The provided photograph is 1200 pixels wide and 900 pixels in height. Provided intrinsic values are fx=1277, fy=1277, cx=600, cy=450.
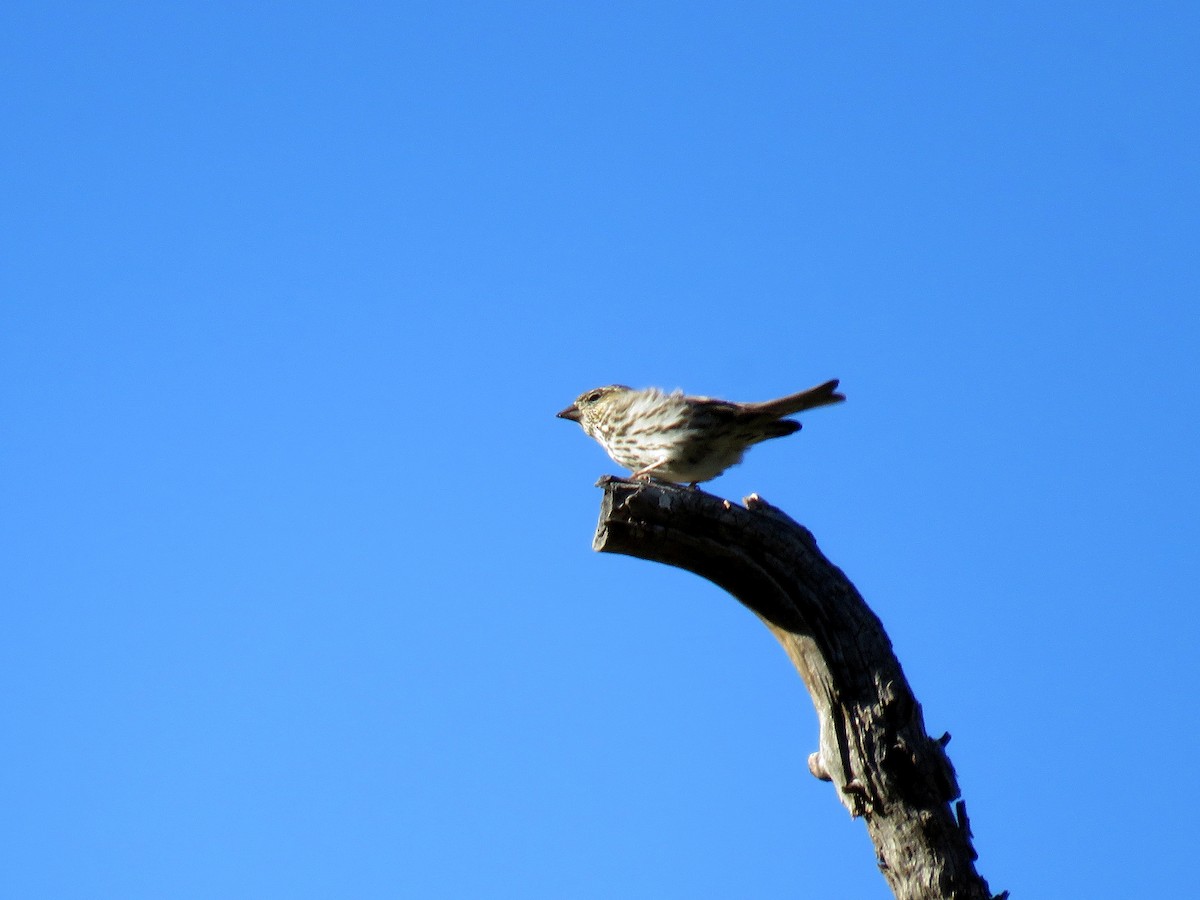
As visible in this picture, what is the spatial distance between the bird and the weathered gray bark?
1.62 metres

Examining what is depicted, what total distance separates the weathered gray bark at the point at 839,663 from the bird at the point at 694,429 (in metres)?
1.62

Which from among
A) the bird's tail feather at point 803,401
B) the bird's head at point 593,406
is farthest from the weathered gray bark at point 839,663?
the bird's head at point 593,406

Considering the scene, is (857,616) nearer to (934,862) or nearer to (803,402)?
(934,862)

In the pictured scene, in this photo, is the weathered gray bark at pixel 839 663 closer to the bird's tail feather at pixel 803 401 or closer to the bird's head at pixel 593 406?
the bird's tail feather at pixel 803 401

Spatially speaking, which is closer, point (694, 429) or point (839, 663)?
point (839, 663)

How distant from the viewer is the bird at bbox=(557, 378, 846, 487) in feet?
23.7

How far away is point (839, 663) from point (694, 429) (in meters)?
2.33

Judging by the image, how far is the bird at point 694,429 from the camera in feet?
23.7

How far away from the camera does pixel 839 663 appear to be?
547 centimetres

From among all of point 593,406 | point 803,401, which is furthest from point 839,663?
point 593,406

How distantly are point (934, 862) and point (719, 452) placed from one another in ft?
9.78

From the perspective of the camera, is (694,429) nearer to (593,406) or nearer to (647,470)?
(647,470)

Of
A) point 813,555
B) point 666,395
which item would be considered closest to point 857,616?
point 813,555

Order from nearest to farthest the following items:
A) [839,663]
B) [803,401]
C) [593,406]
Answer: [839,663]
[803,401]
[593,406]
